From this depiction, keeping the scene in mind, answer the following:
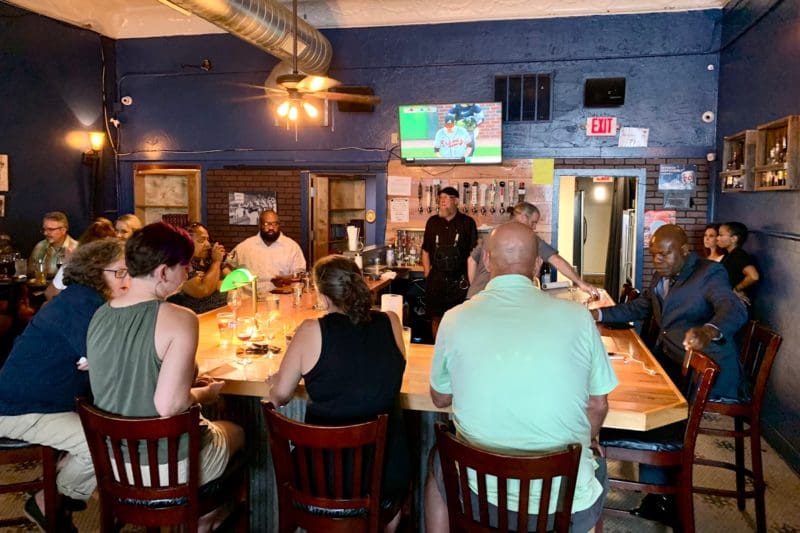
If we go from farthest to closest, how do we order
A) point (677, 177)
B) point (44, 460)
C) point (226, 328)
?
point (677, 177) < point (226, 328) < point (44, 460)

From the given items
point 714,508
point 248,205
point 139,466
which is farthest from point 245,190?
point 714,508

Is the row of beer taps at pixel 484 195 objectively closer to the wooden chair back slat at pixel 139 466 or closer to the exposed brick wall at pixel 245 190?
the exposed brick wall at pixel 245 190

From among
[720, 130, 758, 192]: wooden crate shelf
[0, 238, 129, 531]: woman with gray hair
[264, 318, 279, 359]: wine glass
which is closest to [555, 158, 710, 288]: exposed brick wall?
[720, 130, 758, 192]: wooden crate shelf

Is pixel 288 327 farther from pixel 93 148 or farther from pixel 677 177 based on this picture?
pixel 93 148

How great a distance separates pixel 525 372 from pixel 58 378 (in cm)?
200

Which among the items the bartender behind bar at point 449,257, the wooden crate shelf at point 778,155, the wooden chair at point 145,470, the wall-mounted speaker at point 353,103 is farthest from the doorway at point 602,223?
the wooden chair at point 145,470

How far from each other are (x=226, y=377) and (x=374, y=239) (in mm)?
5337

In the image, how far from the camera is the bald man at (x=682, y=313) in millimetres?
3271

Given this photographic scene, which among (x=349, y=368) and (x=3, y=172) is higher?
(x=3, y=172)

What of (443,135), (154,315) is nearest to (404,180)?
(443,135)

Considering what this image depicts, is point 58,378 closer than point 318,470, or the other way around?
point 318,470

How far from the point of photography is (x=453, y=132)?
711 cm

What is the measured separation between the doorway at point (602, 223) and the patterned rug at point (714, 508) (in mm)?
3356

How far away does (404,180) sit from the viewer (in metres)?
7.61
